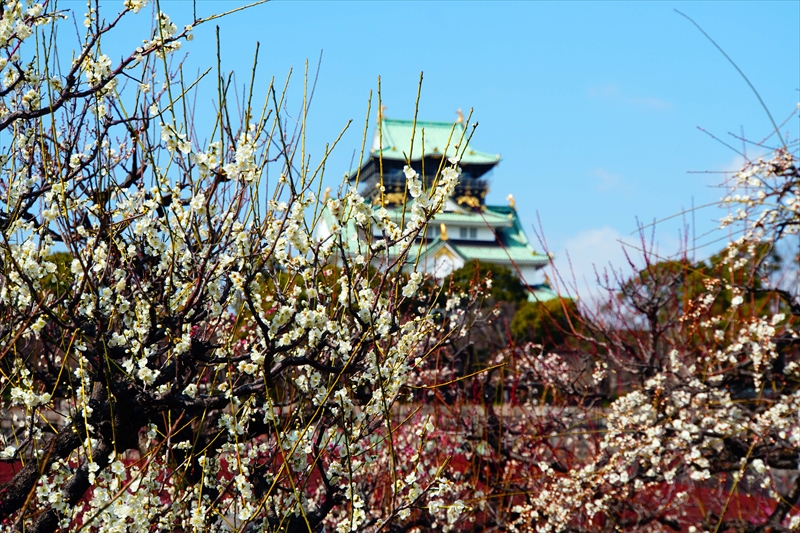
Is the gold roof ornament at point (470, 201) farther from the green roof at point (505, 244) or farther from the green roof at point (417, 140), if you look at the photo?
the green roof at point (417, 140)

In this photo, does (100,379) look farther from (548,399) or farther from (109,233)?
(548,399)

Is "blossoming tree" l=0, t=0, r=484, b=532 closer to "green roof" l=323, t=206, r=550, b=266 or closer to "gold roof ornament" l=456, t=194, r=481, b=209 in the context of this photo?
"gold roof ornament" l=456, t=194, r=481, b=209

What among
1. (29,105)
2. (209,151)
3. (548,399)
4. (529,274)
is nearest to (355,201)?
(209,151)

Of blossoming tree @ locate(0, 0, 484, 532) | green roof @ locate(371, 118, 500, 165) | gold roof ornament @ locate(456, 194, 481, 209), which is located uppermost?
green roof @ locate(371, 118, 500, 165)

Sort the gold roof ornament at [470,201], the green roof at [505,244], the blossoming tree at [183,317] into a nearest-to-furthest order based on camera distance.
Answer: the blossoming tree at [183,317]
the gold roof ornament at [470,201]
the green roof at [505,244]

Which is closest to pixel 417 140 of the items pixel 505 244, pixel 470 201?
pixel 505 244

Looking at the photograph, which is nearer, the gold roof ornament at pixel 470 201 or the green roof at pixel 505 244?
the gold roof ornament at pixel 470 201

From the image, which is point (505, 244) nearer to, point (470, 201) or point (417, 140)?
point (417, 140)

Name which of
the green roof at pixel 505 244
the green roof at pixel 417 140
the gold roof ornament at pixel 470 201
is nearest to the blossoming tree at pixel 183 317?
the gold roof ornament at pixel 470 201

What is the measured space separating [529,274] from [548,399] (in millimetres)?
34100

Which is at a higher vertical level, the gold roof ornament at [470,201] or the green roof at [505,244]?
the green roof at [505,244]

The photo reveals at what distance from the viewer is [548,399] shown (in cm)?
1154

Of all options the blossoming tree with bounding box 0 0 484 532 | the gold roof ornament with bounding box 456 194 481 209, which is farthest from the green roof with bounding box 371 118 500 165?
the blossoming tree with bounding box 0 0 484 532

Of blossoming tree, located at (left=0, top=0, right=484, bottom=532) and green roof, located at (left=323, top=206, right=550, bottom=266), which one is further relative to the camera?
green roof, located at (left=323, top=206, right=550, bottom=266)
